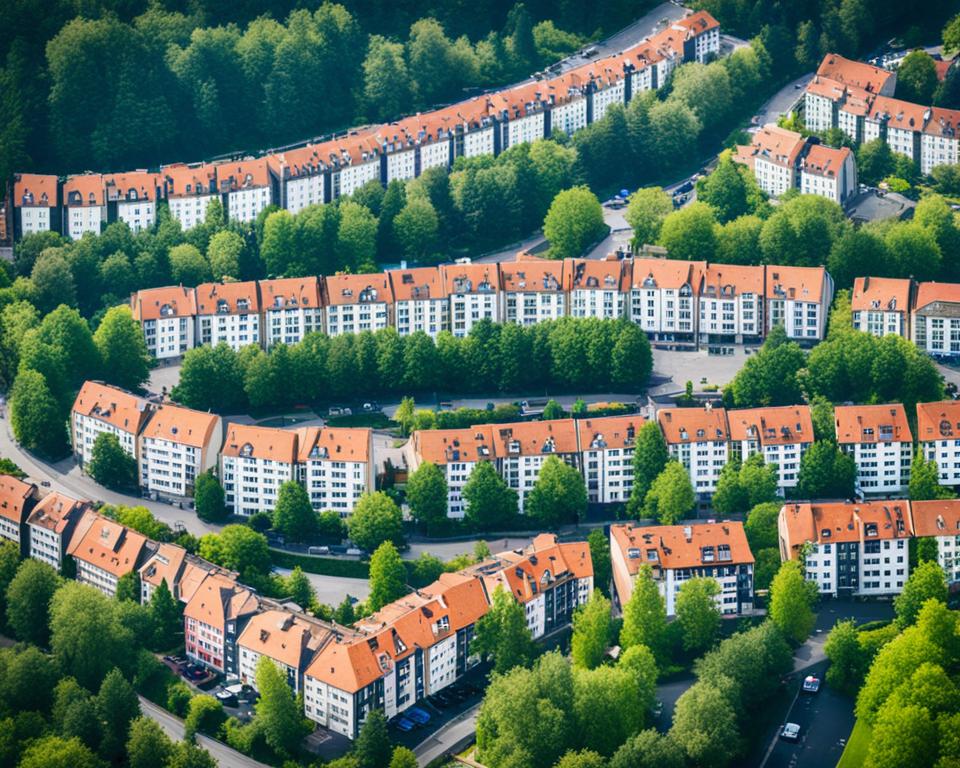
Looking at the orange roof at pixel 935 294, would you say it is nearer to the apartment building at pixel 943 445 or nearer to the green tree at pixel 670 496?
the apartment building at pixel 943 445

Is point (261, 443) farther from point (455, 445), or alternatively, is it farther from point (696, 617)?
point (696, 617)

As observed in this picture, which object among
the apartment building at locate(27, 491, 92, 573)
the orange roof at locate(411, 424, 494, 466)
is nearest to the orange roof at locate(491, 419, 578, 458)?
the orange roof at locate(411, 424, 494, 466)

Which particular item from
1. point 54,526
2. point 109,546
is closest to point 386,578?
point 109,546

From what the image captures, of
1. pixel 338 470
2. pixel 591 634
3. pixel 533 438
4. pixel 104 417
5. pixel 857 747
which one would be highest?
pixel 104 417

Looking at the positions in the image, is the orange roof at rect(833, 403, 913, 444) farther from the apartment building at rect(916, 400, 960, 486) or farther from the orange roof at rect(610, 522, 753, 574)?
the orange roof at rect(610, 522, 753, 574)

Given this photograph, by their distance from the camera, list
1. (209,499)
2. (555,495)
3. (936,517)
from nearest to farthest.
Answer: (936,517), (555,495), (209,499)

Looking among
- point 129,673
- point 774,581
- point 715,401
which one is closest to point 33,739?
point 129,673

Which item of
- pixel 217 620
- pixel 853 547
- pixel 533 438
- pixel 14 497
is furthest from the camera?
pixel 533 438
